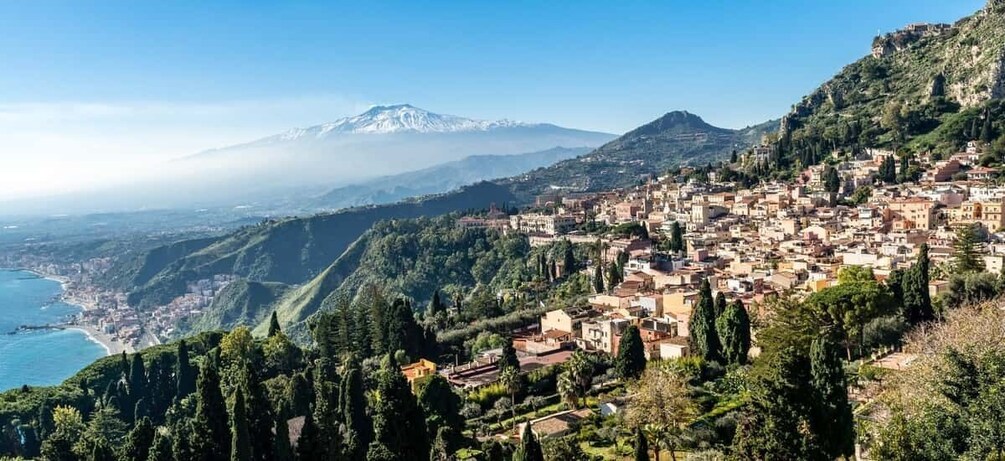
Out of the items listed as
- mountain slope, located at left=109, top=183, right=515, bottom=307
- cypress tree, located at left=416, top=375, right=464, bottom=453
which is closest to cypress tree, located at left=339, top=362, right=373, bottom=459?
cypress tree, located at left=416, top=375, right=464, bottom=453

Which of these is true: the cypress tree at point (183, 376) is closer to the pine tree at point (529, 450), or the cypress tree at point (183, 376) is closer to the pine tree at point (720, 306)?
the pine tree at point (529, 450)

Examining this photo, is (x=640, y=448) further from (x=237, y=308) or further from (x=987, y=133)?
(x=237, y=308)

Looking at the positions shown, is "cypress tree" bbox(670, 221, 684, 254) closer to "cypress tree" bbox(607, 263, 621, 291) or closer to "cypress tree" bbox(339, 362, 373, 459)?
"cypress tree" bbox(607, 263, 621, 291)

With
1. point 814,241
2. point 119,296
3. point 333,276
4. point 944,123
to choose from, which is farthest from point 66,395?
point 119,296

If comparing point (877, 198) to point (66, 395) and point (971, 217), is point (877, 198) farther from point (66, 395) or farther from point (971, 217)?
point (66, 395)

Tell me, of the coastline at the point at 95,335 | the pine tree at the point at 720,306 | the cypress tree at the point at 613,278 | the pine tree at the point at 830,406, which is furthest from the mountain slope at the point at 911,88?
the coastline at the point at 95,335

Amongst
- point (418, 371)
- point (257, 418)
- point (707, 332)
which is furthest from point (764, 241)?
point (257, 418)
